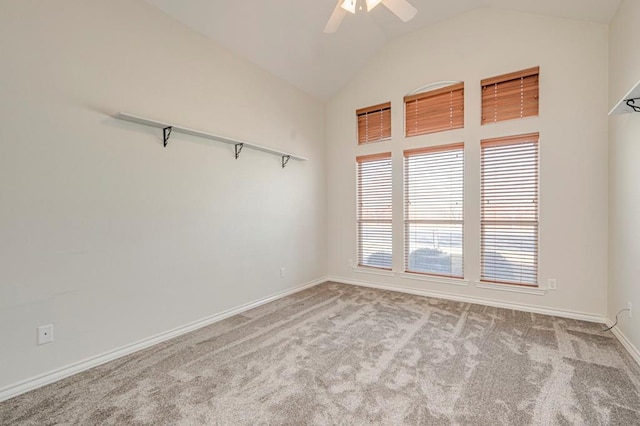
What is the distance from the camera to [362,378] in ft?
6.89

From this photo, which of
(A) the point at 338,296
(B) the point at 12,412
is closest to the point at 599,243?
(A) the point at 338,296

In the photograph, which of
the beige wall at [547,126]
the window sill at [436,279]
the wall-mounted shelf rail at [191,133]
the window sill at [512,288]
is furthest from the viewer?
the window sill at [436,279]

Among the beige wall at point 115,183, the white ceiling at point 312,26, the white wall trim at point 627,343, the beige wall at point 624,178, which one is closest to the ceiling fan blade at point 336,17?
the white ceiling at point 312,26

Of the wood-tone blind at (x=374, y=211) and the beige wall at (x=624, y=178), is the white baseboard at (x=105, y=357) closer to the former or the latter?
the wood-tone blind at (x=374, y=211)

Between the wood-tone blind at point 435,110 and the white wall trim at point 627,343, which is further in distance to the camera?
the wood-tone blind at point 435,110

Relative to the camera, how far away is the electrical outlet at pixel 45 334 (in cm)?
208

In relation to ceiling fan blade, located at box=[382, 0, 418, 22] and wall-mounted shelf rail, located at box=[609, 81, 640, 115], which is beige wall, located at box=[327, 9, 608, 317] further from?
ceiling fan blade, located at box=[382, 0, 418, 22]

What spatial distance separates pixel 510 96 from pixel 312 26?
102 inches

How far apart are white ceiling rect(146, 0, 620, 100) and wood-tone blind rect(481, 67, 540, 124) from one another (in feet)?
2.21

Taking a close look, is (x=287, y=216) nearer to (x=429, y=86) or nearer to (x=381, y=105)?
(x=381, y=105)

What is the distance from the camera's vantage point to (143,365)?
231 cm

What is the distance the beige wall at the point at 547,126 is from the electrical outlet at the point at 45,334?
3.87 m

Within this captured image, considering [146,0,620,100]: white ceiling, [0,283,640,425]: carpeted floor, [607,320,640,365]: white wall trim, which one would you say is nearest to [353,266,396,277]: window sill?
[0,283,640,425]: carpeted floor

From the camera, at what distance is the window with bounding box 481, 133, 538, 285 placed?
3.44 m
